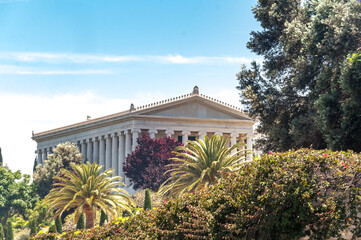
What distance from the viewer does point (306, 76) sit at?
28266 mm

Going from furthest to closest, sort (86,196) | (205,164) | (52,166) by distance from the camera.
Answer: (52,166) < (86,196) < (205,164)

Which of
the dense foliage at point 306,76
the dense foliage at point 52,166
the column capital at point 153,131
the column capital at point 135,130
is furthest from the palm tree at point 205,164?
the column capital at point 153,131

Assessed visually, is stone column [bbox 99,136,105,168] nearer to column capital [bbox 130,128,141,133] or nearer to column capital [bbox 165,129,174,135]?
column capital [bbox 130,128,141,133]

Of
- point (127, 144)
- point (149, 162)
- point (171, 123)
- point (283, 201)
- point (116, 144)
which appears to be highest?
point (171, 123)

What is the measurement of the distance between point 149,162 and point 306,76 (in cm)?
4354

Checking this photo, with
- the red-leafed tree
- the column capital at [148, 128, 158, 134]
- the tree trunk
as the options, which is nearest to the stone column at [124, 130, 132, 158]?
the column capital at [148, 128, 158, 134]

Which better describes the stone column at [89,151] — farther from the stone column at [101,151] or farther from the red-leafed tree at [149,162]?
the red-leafed tree at [149,162]

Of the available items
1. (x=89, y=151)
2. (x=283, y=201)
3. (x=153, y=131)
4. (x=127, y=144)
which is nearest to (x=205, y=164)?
(x=283, y=201)

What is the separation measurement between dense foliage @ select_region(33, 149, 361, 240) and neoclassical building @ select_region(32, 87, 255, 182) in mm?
59459

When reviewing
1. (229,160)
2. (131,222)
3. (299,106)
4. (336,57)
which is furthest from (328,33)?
(131,222)

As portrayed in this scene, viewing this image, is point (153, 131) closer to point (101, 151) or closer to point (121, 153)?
point (121, 153)

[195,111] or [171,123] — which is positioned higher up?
[195,111]

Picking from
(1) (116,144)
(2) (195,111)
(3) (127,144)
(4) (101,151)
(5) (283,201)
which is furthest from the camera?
(4) (101,151)

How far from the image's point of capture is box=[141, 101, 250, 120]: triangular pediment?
78.4 meters
